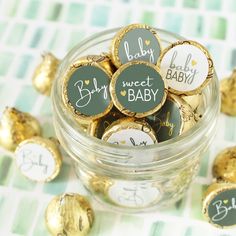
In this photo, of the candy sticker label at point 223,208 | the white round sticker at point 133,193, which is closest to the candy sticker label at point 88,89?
the white round sticker at point 133,193

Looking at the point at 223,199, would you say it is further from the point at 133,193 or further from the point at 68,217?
the point at 68,217

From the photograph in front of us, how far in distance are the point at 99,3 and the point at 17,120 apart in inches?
15.6

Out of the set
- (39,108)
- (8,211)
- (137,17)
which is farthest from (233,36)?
(8,211)

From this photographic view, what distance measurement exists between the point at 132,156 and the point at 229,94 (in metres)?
0.32

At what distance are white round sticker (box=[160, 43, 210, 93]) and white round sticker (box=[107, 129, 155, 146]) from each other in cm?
10

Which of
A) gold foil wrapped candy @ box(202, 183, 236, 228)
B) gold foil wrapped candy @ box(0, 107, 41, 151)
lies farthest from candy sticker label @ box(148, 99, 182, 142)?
gold foil wrapped candy @ box(0, 107, 41, 151)

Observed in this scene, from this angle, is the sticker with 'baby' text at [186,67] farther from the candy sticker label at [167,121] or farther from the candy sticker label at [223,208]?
the candy sticker label at [223,208]

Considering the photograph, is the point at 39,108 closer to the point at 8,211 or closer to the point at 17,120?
the point at 17,120

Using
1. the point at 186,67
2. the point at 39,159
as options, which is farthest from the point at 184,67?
the point at 39,159

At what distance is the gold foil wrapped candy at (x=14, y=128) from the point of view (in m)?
1.01

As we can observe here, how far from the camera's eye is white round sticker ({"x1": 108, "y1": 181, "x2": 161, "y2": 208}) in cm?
90

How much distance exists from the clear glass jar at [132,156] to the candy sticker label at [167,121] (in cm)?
3

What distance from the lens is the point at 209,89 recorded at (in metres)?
0.89

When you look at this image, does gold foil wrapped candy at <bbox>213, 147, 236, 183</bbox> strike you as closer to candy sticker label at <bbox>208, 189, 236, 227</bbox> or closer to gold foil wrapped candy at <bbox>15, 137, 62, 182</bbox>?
candy sticker label at <bbox>208, 189, 236, 227</bbox>
